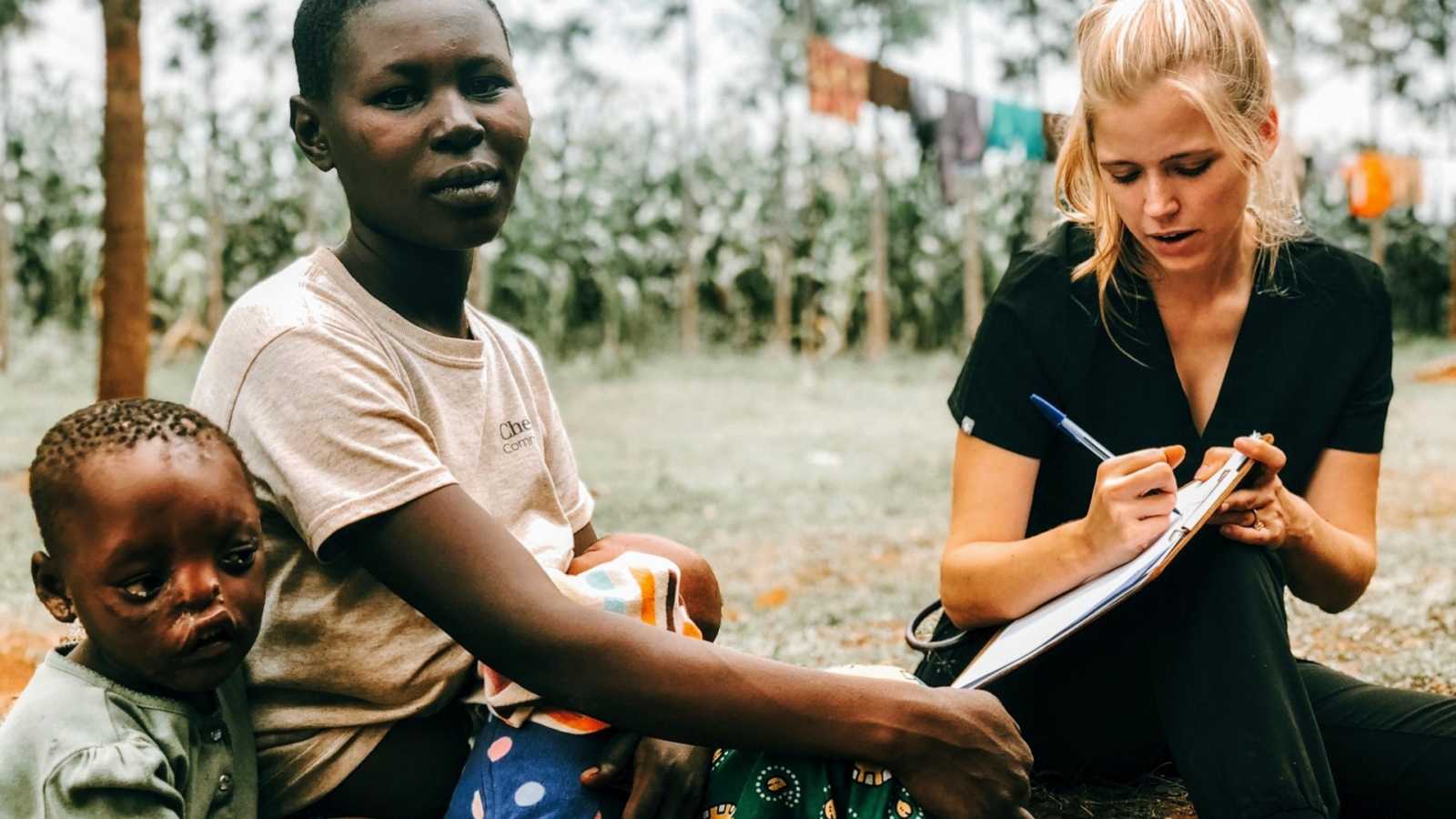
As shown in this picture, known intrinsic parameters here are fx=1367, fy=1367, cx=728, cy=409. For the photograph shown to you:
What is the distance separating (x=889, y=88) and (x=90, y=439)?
625 centimetres

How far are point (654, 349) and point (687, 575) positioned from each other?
387 inches

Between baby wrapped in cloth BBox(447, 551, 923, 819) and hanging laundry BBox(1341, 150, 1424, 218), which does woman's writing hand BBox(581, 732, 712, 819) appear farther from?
hanging laundry BBox(1341, 150, 1424, 218)

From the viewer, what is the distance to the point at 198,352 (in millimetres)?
10117

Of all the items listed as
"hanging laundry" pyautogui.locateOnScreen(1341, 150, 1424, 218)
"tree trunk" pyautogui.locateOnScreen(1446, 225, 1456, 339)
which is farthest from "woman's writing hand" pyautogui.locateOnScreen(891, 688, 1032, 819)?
"tree trunk" pyautogui.locateOnScreen(1446, 225, 1456, 339)

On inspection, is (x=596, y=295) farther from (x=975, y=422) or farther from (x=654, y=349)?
(x=975, y=422)

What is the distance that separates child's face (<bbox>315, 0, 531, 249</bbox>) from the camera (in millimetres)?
1513

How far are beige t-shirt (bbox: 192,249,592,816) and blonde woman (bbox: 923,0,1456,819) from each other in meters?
0.65

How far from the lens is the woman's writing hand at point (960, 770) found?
1386 millimetres

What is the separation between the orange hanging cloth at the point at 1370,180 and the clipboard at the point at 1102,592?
358 inches

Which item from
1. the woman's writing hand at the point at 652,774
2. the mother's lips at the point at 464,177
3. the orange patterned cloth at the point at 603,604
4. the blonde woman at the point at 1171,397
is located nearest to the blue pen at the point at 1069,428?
the blonde woman at the point at 1171,397

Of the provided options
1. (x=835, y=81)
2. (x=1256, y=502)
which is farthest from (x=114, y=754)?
(x=835, y=81)

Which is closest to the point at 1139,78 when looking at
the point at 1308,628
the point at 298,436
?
the point at 298,436

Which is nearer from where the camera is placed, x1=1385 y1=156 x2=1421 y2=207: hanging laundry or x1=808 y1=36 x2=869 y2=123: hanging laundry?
x1=808 y1=36 x2=869 y2=123: hanging laundry

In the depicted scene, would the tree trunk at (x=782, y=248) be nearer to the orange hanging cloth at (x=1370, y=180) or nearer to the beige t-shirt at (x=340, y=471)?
the orange hanging cloth at (x=1370, y=180)
